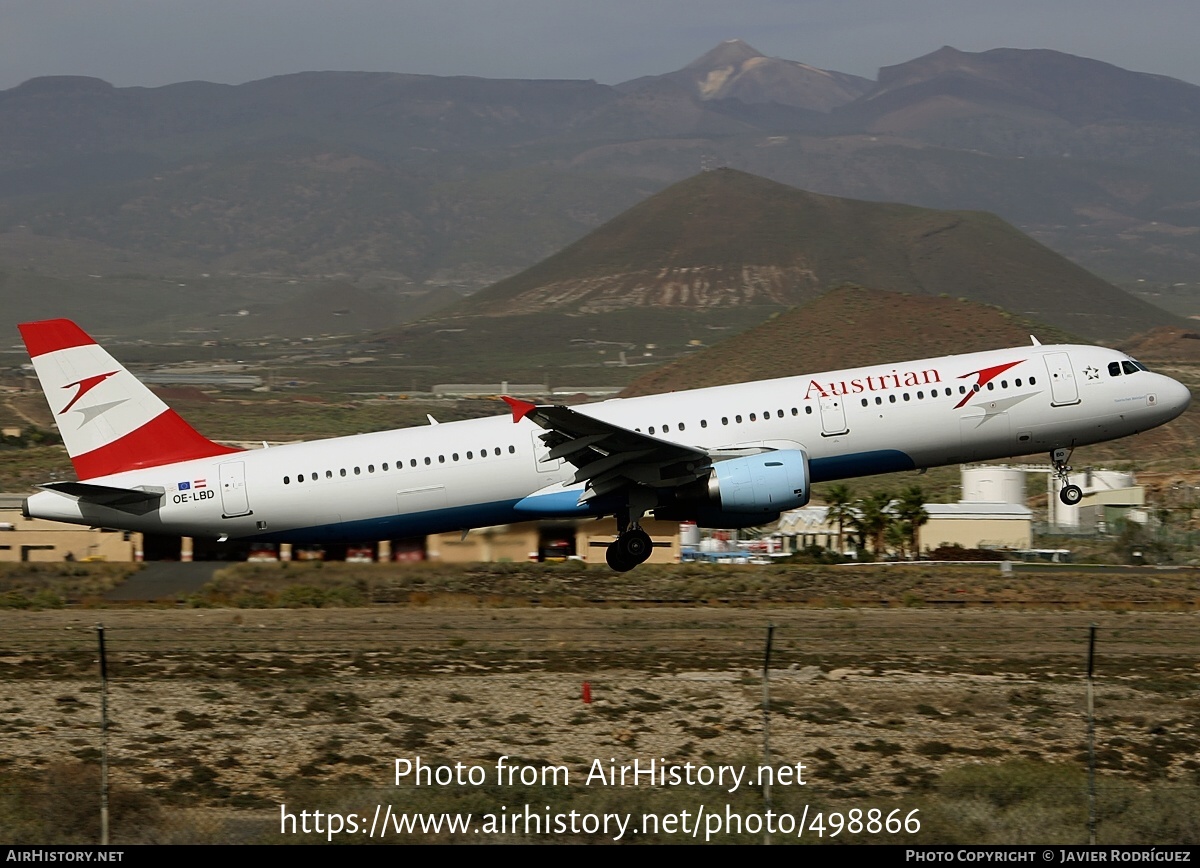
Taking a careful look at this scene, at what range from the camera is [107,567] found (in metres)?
49.9

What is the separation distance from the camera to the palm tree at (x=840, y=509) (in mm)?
65688

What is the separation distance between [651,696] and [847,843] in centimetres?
813

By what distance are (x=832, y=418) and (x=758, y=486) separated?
298 centimetres

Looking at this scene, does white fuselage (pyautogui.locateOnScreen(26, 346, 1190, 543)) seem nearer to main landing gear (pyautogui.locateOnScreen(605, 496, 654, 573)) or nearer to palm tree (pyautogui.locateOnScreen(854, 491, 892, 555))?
main landing gear (pyautogui.locateOnScreen(605, 496, 654, 573))

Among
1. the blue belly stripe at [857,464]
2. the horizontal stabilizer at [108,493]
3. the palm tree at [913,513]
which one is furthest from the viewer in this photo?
the palm tree at [913,513]

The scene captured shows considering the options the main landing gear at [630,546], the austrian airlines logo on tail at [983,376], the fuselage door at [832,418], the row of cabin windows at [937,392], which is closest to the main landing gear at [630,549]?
the main landing gear at [630,546]

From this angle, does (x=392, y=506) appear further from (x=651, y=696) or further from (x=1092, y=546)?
(x=1092, y=546)

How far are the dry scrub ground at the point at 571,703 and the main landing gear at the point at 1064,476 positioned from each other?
3306 mm

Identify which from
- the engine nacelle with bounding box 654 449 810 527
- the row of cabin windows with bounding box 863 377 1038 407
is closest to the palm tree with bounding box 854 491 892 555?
the row of cabin windows with bounding box 863 377 1038 407

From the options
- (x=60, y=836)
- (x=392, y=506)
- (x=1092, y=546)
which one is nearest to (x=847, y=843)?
(x=60, y=836)

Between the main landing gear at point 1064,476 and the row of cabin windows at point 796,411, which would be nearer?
the row of cabin windows at point 796,411

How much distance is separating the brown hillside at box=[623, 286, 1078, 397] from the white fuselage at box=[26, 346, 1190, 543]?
92.4 m

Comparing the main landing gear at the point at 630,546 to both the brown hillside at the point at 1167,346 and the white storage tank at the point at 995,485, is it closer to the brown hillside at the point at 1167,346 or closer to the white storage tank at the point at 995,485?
the white storage tank at the point at 995,485

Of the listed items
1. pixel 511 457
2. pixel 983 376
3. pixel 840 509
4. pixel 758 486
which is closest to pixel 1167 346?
pixel 840 509
